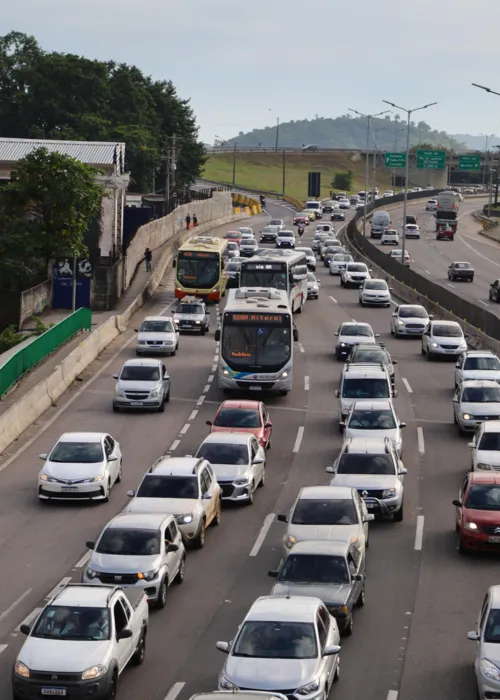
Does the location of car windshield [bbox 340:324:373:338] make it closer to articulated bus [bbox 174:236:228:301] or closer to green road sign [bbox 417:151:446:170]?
articulated bus [bbox 174:236:228:301]

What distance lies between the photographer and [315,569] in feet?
71.2

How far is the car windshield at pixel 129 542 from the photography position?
2298 centimetres

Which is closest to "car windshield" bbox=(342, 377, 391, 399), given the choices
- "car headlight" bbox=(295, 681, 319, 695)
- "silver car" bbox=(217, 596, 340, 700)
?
"silver car" bbox=(217, 596, 340, 700)

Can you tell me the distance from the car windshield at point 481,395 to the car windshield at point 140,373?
9889 millimetres

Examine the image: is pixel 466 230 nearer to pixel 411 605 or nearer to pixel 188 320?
pixel 188 320

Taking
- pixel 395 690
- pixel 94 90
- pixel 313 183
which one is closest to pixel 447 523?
pixel 395 690

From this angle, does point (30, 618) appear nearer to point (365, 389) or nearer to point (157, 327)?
point (365, 389)

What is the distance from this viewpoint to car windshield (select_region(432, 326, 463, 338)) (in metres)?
51.2

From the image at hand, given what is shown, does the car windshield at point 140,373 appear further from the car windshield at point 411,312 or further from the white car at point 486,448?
the car windshield at point 411,312

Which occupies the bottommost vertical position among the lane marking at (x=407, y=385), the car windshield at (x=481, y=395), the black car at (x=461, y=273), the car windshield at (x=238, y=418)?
the lane marking at (x=407, y=385)

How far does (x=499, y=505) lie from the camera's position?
26.1m

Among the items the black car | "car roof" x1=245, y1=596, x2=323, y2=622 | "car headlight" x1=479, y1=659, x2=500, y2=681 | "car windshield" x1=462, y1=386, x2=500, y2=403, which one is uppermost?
the black car

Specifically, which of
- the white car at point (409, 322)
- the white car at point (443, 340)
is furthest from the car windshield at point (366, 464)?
the white car at point (409, 322)

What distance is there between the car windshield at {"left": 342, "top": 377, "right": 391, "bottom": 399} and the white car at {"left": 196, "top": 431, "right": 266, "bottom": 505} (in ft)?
22.9
